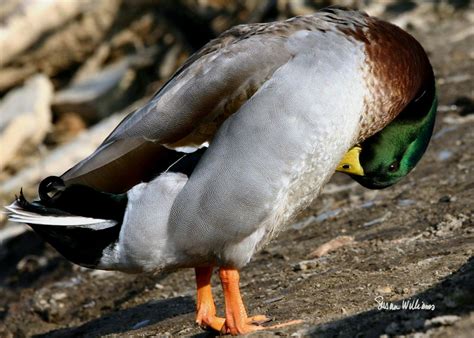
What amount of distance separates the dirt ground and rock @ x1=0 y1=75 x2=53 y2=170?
2822 millimetres

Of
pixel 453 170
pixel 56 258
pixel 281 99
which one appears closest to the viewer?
pixel 281 99

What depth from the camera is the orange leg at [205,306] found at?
4.98 metres

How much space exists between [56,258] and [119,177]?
3.54 m

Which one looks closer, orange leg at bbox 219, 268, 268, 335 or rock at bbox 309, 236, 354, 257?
orange leg at bbox 219, 268, 268, 335

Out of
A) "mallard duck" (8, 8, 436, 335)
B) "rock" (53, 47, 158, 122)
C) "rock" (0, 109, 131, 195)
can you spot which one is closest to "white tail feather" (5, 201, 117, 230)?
"mallard duck" (8, 8, 436, 335)

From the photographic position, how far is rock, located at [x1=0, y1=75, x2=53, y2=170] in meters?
11.6

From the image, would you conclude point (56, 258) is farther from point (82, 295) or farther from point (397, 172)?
point (397, 172)

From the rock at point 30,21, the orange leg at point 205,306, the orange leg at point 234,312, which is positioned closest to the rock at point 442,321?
the orange leg at point 234,312

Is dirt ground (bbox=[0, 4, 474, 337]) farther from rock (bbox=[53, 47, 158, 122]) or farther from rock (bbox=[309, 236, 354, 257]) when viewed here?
rock (bbox=[53, 47, 158, 122])

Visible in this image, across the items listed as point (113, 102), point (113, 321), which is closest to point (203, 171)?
point (113, 321)

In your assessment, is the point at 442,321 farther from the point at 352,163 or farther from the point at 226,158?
the point at 352,163

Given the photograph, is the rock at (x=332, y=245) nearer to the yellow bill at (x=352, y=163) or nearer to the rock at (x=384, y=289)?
the yellow bill at (x=352, y=163)

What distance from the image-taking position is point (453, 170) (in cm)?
719

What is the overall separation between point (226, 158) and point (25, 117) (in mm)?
7631
